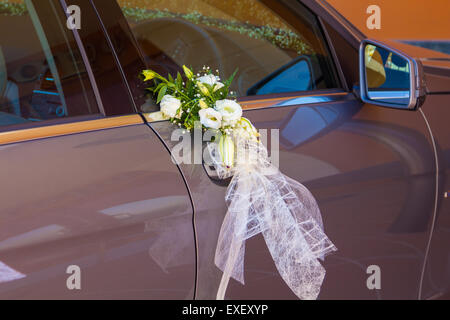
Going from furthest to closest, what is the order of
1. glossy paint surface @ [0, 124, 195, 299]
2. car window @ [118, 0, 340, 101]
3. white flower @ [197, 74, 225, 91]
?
car window @ [118, 0, 340, 101] < white flower @ [197, 74, 225, 91] < glossy paint surface @ [0, 124, 195, 299]

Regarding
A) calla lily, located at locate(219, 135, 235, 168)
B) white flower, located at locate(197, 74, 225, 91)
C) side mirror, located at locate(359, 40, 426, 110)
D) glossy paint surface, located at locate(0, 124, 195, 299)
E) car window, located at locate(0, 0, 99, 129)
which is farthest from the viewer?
side mirror, located at locate(359, 40, 426, 110)

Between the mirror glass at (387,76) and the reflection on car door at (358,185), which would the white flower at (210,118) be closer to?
the reflection on car door at (358,185)

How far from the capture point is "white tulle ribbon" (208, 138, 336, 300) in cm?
169

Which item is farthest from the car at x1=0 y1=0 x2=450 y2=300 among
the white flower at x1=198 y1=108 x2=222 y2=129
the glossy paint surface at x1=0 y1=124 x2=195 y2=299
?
the white flower at x1=198 y1=108 x2=222 y2=129

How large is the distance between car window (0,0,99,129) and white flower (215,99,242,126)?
36cm

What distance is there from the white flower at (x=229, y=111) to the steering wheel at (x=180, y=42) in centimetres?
32

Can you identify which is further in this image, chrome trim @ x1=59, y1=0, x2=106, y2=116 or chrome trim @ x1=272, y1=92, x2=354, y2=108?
chrome trim @ x1=272, y1=92, x2=354, y2=108

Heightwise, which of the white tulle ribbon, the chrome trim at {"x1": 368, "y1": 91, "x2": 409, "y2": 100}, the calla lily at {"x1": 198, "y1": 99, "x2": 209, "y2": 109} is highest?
the calla lily at {"x1": 198, "y1": 99, "x2": 209, "y2": 109}

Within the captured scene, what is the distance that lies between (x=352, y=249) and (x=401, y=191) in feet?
0.98

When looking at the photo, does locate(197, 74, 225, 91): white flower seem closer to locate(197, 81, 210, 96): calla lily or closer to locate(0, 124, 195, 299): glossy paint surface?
locate(197, 81, 210, 96): calla lily

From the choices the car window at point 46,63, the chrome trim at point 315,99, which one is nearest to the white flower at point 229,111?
the chrome trim at point 315,99

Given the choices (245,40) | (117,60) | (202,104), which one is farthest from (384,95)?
(117,60)
